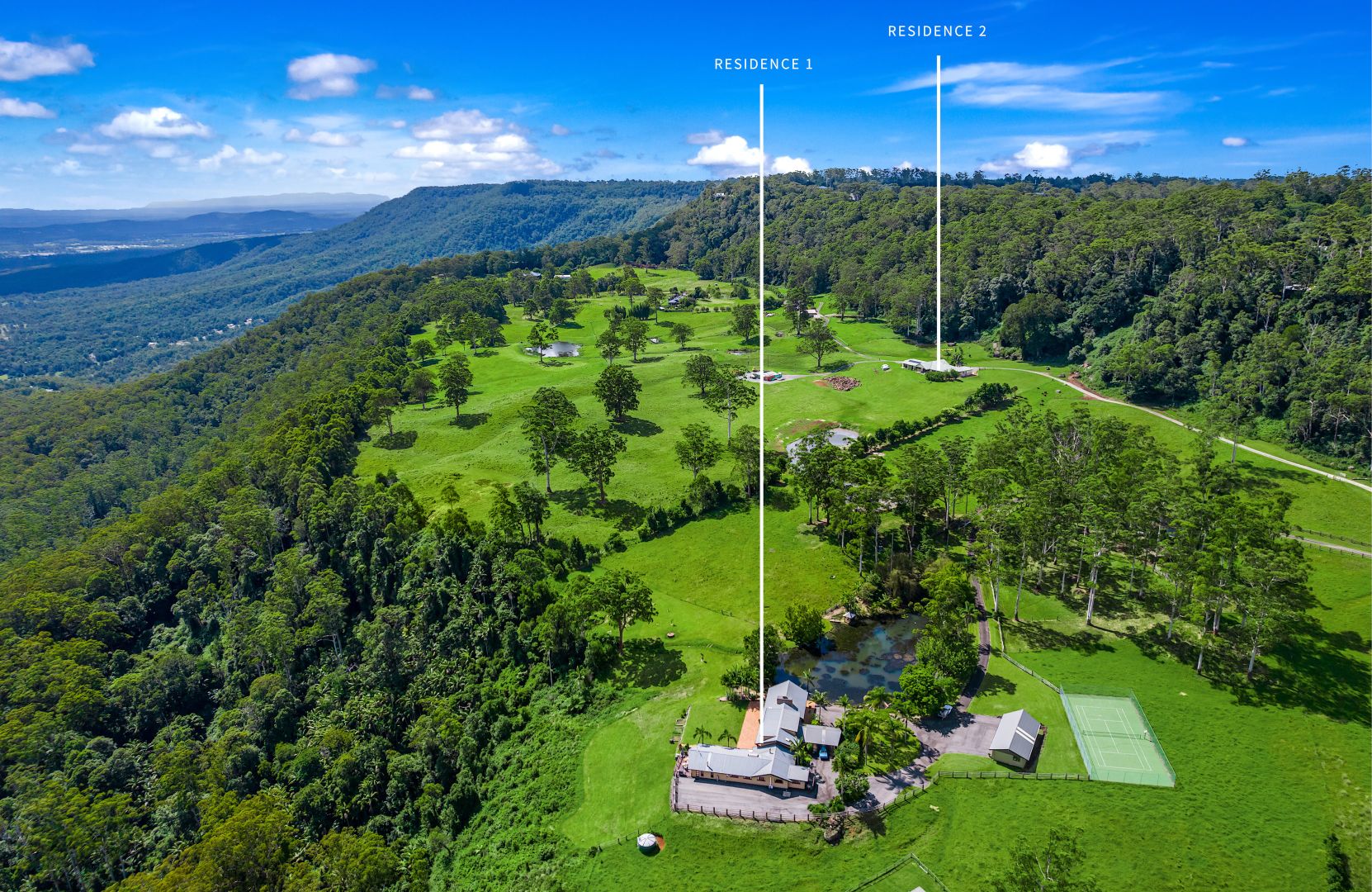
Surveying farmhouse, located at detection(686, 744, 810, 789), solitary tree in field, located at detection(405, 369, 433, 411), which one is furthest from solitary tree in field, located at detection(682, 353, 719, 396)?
farmhouse, located at detection(686, 744, 810, 789)

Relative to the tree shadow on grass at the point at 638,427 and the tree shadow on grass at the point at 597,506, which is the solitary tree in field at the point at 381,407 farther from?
the tree shadow on grass at the point at 597,506

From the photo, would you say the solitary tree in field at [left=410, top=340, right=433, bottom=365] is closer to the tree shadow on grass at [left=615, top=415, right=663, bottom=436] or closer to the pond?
the tree shadow on grass at [left=615, top=415, right=663, bottom=436]

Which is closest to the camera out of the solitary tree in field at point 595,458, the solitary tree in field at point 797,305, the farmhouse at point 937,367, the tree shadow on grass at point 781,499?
the tree shadow on grass at point 781,499

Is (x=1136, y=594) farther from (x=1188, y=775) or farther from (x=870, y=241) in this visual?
(x=870, y=241)

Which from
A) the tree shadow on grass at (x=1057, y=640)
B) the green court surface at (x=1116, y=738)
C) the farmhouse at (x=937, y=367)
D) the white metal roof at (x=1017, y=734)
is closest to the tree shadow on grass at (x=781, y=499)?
the tree shadow on grass at (x=1057, y=640)

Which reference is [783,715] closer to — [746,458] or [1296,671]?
[1296,671]

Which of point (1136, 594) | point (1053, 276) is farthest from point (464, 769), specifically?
point (1053, 276)

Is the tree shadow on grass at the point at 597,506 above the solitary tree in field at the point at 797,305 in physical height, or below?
below

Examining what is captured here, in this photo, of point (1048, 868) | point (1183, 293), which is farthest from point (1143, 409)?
point (1048, 868)
